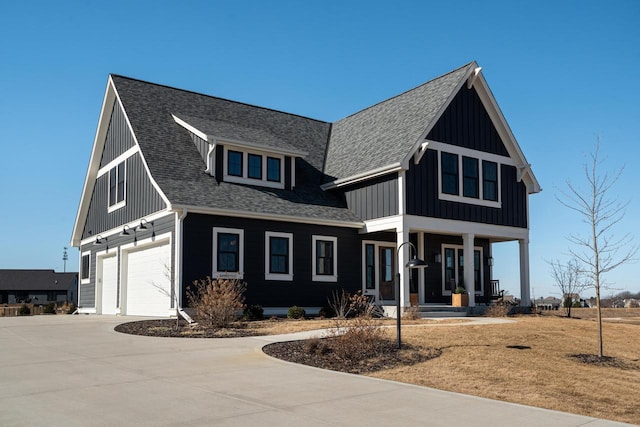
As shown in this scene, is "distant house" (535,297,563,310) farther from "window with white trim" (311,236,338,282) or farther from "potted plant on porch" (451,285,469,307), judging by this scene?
"window with white trim" (311,236,338,282)

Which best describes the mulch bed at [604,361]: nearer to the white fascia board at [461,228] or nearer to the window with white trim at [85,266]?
the white fascia board at [461,228]

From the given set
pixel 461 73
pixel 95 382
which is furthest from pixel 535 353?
pixel 461 73

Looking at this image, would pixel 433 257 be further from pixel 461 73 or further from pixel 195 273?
pixel 195 273

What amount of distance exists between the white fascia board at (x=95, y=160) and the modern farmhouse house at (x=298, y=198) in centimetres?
9

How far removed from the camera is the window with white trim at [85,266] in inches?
1266

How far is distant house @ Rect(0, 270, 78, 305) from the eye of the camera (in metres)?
82.9

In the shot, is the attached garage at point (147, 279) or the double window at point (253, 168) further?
the double window at point (253, 168)

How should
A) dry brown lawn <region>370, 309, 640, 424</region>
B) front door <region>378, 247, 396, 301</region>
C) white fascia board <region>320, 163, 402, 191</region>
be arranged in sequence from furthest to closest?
front door <region>378, 247, 396, 301</region> → white fascia board <region>320, 163, 402, 191</region> → dry brown lawn <region>370, 309, 640, 424</region>

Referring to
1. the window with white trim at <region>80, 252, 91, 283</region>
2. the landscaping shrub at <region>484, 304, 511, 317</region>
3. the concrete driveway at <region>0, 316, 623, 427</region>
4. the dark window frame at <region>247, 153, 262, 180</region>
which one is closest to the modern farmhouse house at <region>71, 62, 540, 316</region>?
the dark window frame at <region>247, 153, 262, 180</region>

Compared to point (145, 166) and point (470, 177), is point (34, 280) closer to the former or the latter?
point (145, 166)

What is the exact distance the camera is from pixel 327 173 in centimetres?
2864

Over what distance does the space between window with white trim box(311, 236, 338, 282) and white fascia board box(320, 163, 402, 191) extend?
→ 106 inches

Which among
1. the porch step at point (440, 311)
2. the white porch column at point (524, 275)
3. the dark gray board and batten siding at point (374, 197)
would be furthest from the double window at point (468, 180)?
the porch step at point (440, 311)

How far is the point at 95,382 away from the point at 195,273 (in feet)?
38.9
